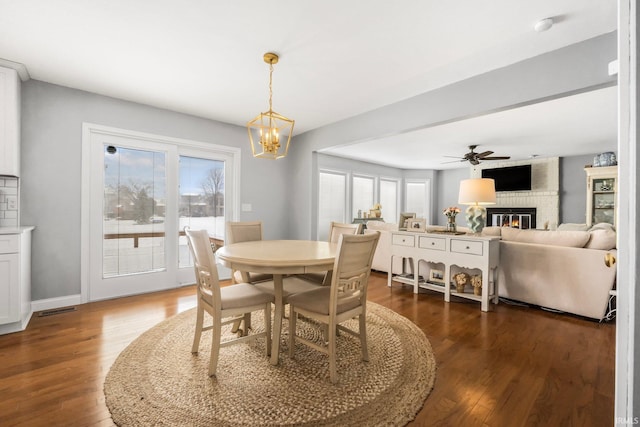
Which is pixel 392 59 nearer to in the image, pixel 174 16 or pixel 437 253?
pixel 174 16

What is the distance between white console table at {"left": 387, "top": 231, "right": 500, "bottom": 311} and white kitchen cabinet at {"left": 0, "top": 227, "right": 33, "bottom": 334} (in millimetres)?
3977

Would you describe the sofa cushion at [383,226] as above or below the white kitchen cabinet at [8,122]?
below

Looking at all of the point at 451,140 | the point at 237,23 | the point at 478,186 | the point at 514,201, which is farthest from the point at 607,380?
the point at 514,201

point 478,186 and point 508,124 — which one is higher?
point 508,124

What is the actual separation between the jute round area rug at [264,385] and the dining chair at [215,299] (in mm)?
175

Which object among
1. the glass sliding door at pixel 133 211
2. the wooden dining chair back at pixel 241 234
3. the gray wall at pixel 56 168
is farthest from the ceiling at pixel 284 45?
the wooden dining chair back at pixel 241 234

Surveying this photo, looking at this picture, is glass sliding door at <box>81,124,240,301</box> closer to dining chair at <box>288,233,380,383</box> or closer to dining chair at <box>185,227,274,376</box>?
dining chair at <box>185,227,274,376</box>

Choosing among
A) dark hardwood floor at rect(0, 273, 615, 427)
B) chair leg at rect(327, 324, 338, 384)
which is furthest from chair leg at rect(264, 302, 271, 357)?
dark hardwood floor at rect(0, 273, 615, 427)

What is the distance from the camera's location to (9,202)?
108 inches

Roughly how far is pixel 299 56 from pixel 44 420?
294 centimetres

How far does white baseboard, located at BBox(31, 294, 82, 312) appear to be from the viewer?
3000mm

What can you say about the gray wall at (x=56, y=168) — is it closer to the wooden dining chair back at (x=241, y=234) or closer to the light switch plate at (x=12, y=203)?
the light switch plate at (x=12, y=203)

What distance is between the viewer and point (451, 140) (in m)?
5.50

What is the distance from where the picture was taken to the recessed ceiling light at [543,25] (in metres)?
1.99
